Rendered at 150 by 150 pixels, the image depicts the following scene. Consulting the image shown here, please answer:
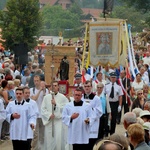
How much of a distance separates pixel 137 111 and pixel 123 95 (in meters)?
9.24

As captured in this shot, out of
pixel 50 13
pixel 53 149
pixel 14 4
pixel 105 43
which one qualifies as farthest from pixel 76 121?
pixel 50 13

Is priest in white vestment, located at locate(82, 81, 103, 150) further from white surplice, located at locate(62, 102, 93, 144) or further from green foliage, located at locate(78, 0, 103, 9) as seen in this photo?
green foliage, located at locate(78, 0, 103, 9)

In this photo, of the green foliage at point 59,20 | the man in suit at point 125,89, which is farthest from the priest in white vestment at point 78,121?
the green foliage at point 59,20

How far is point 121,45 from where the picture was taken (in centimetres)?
2014

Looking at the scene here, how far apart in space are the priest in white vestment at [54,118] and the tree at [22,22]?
1071 centimetres

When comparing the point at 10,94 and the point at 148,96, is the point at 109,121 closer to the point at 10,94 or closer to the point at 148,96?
the point at 148,96

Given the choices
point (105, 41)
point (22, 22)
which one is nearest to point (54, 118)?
point (105, 41)

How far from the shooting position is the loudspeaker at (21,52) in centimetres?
2542

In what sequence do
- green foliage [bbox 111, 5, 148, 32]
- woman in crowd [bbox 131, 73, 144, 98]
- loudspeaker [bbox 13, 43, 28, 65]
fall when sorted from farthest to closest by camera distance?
green foliage [bbox 111, 5, 148, 32] → loudspeaker [bbox 13, 43, 28, 65] → woman in crowd [bbox 131, 73, 144, 98]

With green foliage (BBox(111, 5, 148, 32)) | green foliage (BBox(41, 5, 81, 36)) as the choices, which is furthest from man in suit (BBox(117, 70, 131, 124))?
green foliage (BBox(41, 5, 81, 36))

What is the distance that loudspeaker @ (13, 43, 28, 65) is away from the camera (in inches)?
1001

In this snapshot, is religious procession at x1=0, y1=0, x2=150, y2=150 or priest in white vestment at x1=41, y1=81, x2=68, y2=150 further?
priest in white vestment at x1=41, y1=81, x2=68, y2=150

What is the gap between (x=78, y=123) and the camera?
46.7 feet

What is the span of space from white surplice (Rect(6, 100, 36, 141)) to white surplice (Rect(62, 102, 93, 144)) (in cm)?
69
